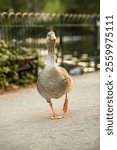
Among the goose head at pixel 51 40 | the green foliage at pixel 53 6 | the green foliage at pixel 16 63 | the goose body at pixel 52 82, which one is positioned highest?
the goose head at pixel 51 40

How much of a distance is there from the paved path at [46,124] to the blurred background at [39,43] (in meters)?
1.67

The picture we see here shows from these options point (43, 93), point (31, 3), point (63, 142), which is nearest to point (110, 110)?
point (63, 142)

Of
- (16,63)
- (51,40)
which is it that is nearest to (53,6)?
(16,63)

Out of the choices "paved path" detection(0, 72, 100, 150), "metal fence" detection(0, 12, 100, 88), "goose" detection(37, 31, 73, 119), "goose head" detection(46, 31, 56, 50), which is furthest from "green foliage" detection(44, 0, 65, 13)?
"goose" detection(37, 31, 73, 119)

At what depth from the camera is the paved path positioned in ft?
20.9

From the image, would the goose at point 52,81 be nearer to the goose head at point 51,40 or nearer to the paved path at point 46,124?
the goose head at point 51,40

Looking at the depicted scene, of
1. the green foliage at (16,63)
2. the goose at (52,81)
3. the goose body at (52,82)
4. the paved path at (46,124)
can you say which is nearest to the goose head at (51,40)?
the goose at (52,81)

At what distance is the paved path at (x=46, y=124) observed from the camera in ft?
20.9

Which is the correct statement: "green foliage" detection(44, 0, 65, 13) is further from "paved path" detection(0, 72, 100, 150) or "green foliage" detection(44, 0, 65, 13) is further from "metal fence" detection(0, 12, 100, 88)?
"paved path" detection(0, 72, 100, 150)

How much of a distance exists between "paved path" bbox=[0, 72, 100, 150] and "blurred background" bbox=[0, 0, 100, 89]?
1672mm

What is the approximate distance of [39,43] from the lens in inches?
570

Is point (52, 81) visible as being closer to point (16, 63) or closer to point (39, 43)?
point (16, 63)

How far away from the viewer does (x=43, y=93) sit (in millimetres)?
7816

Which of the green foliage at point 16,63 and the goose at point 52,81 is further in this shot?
the green foliage at point 16,63
